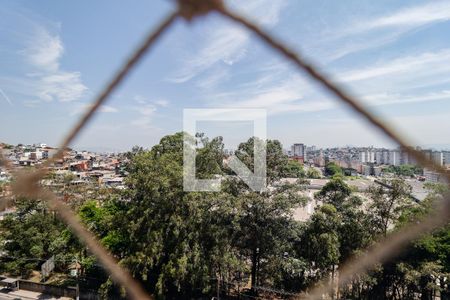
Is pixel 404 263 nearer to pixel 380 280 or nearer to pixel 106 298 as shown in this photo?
pixel 380 280

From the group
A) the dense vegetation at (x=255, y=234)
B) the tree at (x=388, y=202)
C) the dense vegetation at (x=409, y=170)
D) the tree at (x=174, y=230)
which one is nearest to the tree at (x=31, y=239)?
the dense vegetation at (x=255, y=234)

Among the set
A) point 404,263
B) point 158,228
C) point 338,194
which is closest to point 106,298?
point 158,228

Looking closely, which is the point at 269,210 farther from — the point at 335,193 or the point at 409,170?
the point at 409,170

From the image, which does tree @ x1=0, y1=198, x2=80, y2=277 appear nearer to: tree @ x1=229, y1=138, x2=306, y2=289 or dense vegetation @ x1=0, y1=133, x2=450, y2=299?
dense vegetation @ x1=0, y1=133, x2=450, y2=299

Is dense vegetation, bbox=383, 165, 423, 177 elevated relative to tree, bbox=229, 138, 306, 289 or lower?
elevated

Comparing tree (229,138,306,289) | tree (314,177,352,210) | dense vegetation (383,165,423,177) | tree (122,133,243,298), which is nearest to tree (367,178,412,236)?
dense vegetation (383,165,423,177)

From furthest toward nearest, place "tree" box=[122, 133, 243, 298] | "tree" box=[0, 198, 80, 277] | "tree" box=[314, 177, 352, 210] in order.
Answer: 1. "tree" box=[0, 198, 80, 277]
2. "tree" box=[314, 177, 352, 210]
3. "tree" box=[122, 133, 243, 298]

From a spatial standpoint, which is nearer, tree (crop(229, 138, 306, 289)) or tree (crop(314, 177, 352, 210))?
tree (crop(229, 138, 306, 289))

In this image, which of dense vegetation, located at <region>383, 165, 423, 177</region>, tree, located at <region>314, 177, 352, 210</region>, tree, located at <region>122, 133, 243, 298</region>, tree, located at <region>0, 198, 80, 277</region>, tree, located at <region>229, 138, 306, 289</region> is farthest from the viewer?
tree, located at <region>0, 198, 80, 277</region>
